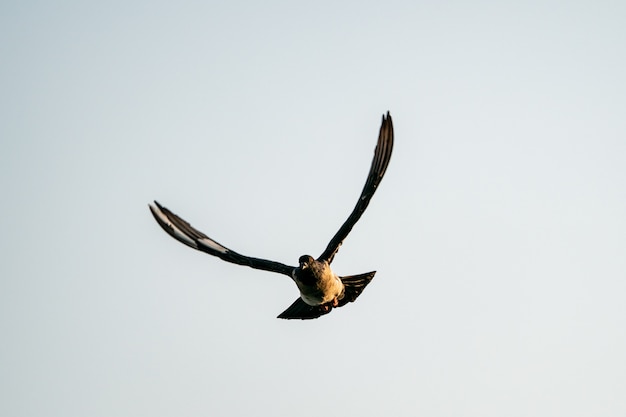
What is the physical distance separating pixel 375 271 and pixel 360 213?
148 centimetres

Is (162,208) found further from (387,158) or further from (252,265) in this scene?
(387,158)

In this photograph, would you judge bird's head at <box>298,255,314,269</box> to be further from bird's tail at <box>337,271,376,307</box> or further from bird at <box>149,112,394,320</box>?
bird's tail at <box>337,271,376,307</box>

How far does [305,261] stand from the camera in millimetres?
17281

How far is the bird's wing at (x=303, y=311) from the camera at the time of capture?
18.6 meters

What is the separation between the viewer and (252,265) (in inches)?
703

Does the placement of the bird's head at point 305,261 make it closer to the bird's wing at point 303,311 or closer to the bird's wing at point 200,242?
the bird's wing at point 200,242

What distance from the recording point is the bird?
17.2 metres

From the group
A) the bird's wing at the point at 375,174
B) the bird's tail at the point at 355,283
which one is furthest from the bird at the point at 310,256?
the bird's tail at the point at 355,283

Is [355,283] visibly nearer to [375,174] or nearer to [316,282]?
[316,282]

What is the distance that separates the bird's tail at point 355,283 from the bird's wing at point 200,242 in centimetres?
118

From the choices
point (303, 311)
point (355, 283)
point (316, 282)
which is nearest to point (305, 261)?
point (316, 282)

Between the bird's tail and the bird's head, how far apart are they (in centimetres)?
135

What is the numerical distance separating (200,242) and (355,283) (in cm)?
270

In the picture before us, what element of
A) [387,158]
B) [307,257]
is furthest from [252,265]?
[387,158]
